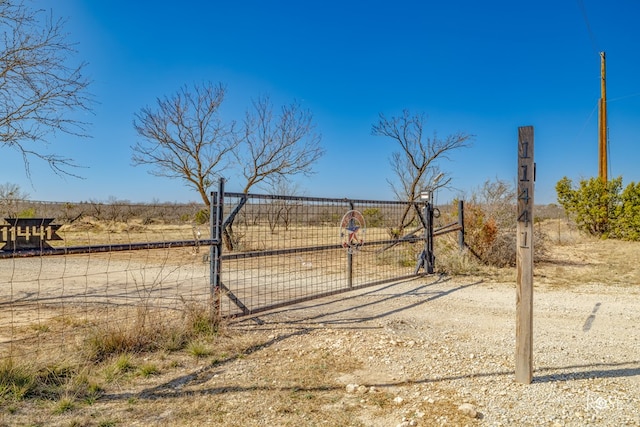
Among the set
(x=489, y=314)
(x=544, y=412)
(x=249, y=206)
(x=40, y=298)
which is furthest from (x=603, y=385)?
(x=40, y=298)

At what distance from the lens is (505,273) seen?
9.09 m

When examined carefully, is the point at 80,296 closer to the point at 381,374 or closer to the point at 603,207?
the point at 381,374

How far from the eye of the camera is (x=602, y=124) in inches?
830

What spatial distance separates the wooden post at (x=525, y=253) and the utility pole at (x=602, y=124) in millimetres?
21162

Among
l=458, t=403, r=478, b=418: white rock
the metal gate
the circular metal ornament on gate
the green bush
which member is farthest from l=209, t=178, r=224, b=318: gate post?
the green bush

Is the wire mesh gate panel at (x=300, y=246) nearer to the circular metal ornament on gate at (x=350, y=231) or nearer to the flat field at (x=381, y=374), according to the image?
the circular metal ornament on gate at (x=350, y=231)

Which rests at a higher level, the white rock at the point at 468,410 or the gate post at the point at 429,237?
the gate post at the point at 429,237

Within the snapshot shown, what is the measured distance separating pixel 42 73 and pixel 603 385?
742cm

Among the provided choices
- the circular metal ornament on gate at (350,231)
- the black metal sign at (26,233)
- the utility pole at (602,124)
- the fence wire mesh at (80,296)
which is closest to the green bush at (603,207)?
the utility pole at (602,124)

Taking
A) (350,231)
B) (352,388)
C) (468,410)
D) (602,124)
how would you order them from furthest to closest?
(602,124) < (350,231) < (352,388) < (468,410)

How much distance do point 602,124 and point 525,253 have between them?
22.8 metres

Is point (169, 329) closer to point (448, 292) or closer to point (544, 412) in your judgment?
point (544, 412)

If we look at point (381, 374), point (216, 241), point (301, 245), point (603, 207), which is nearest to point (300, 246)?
point (301, 245)

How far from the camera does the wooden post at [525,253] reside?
3273 millimetres
